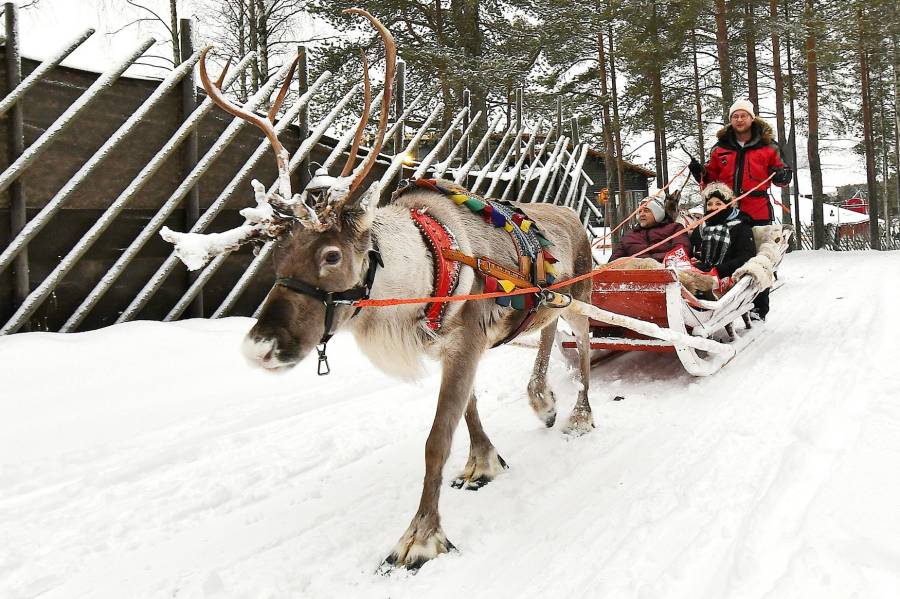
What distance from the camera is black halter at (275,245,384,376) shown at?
2342 mm

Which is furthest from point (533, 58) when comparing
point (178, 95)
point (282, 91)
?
point (282, 91)

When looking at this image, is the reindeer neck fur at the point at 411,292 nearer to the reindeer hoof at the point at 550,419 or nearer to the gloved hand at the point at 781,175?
the reindeer hoof at the point at 550,419

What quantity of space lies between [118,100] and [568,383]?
4.92 metres

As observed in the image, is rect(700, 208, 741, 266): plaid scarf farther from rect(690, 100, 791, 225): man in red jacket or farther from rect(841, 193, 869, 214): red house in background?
rect(841, 193, 869, 214): red house in background

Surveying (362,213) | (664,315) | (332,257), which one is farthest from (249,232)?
(664,315)

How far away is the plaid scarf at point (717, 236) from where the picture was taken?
6426 millimetres

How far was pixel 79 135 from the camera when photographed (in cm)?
536

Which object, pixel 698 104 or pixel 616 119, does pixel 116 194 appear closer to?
pixel 616 119

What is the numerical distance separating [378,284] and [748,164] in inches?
221

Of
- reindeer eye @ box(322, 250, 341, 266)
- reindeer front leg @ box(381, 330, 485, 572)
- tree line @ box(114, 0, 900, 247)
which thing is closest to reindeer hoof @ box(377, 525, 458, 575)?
reindeer front leg @ box(381, 330, 485, 572)

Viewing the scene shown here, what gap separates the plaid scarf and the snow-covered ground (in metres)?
1.43

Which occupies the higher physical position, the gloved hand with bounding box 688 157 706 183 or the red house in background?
the red house in background

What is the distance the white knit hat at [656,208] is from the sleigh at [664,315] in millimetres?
1089

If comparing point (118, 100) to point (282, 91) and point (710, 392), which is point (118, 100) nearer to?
point (282, 91)
